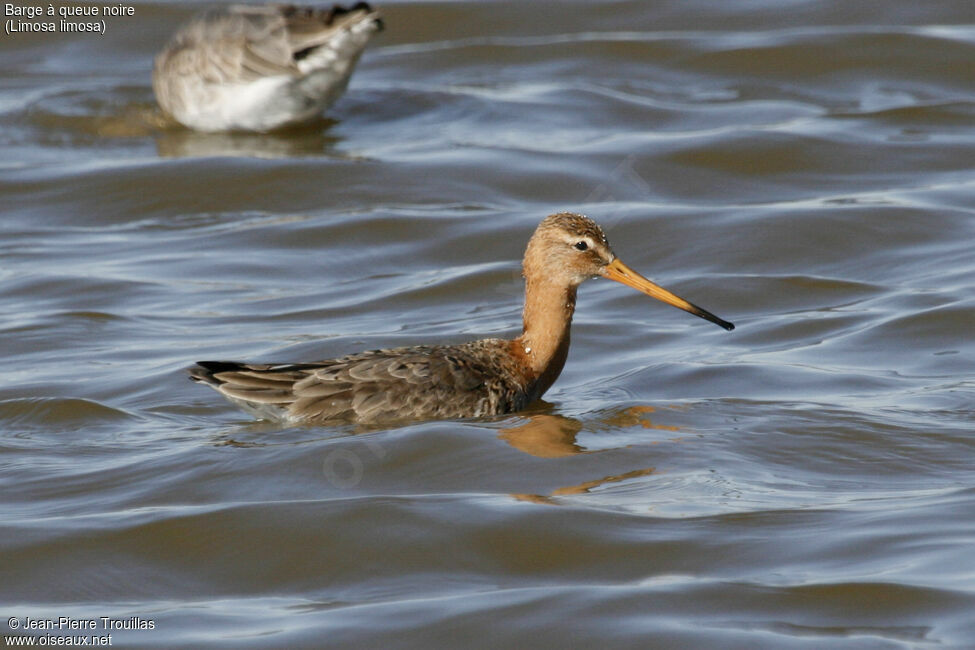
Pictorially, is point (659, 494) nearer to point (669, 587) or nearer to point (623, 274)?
point (669, 587)

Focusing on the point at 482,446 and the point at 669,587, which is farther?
the point at 482,446

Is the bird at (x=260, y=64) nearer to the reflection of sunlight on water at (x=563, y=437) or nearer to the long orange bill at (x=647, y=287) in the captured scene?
the long orange bill at (x=647, y=287)

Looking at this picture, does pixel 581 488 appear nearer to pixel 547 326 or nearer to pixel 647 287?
pixel 547 326

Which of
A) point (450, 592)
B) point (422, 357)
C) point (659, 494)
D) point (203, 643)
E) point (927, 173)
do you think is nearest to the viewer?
point (203, 643)

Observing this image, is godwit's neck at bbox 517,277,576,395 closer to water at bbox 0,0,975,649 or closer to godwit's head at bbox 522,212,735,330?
godwit's head at bbox 522,212,735,330

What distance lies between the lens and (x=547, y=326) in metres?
9.10

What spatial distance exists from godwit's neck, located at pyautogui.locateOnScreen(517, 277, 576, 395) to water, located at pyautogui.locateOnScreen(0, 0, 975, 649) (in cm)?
26

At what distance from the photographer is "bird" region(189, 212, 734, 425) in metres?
8.39

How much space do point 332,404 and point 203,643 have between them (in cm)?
242

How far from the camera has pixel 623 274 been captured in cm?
923

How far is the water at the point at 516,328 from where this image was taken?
6.59 meters

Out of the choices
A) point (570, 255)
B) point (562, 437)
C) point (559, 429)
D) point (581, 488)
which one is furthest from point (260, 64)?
point (581, 488)

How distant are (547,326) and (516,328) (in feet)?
4.69

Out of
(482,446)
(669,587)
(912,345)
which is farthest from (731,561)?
(912,345)
